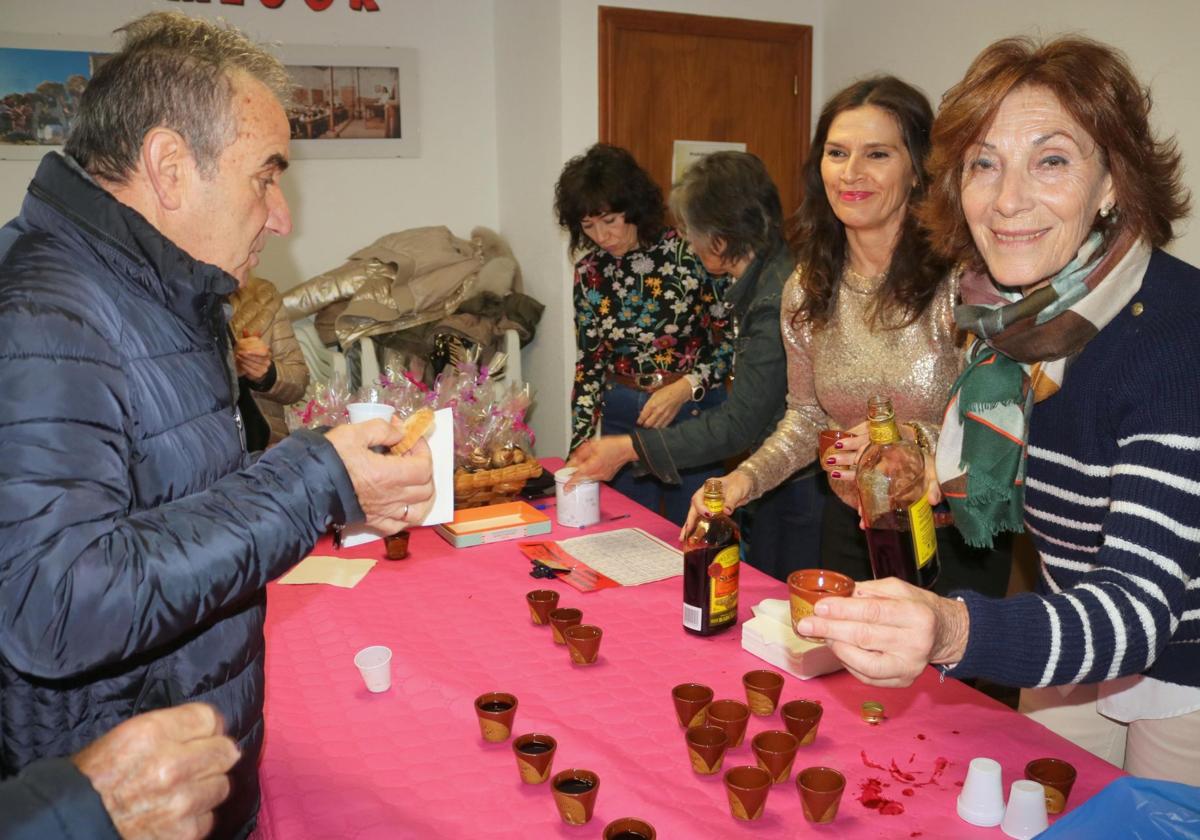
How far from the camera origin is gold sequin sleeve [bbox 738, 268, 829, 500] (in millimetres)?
2451

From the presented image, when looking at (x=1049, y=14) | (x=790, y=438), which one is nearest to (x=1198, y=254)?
(x=1049, y=14)

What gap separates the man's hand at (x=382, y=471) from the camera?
1259 millimetres

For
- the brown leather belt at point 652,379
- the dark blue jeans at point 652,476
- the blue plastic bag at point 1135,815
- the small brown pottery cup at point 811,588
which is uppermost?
the small brown pottery cup at point 811,588

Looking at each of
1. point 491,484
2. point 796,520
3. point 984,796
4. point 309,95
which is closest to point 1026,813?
point 984,796

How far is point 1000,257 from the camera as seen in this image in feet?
5.23

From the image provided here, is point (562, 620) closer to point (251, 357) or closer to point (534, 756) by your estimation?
point (534, 756)

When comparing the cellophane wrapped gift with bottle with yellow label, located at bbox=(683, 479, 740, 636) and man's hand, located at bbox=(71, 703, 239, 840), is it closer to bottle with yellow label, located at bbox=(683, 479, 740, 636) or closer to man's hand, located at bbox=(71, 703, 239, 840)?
bottle with yellow label, located at bbox=(683, 479, 740, 636)

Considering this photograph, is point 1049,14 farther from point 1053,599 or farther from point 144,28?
point 144,28

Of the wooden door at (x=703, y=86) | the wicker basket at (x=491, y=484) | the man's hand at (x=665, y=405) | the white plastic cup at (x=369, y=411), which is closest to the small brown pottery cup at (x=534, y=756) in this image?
the white plastic cup at (x=369, y=411)

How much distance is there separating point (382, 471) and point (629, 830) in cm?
55

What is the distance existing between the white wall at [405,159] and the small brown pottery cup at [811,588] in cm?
406

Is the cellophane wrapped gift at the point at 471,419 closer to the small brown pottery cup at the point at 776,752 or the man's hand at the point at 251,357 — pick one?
the man's hand at the point at 251,357

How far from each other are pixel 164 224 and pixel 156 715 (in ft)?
2.16

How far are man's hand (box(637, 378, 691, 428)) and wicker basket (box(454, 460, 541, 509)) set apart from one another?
0.86 metres
